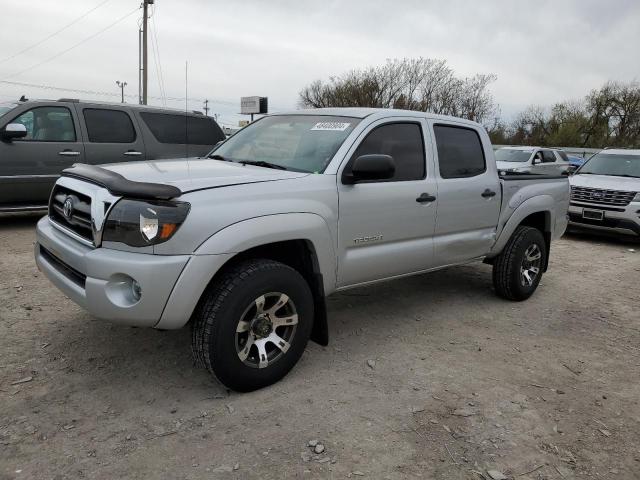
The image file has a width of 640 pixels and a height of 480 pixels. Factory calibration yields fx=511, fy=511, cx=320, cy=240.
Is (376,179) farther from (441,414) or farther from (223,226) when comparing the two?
(441,414)

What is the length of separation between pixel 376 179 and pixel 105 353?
87.4 inches

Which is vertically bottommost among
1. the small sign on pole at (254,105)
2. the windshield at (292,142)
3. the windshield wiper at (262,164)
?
the windshield wiper at (262,164)

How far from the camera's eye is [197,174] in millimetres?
3145

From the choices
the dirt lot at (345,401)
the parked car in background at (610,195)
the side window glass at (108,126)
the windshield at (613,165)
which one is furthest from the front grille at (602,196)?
the side window glass at (108,126)

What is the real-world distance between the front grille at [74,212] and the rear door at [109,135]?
4648 mm

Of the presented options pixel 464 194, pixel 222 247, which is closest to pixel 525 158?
pixel 464 194

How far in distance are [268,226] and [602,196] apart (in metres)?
8.06

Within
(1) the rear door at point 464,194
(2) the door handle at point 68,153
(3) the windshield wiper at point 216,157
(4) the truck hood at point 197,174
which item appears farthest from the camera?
(2) the door handle at point 68,153

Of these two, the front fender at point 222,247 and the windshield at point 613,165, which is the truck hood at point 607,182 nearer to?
the windshield at point 613,165

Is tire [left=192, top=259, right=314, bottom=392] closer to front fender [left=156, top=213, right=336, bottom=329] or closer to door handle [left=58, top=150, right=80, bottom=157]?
front fender [left=156, top=213, right=336, bottom=329]

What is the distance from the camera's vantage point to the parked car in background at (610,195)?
867 centimetres

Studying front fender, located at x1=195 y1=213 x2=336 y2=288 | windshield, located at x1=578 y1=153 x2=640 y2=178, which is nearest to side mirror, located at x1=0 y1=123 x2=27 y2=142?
front fender, located at x1=195 y1=213 x2=336 y2=288

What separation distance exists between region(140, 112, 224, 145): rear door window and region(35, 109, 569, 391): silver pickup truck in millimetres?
4463

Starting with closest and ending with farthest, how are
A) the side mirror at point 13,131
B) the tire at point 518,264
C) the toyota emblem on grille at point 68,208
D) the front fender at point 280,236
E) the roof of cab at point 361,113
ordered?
the front fender at point 280,236 < the toyota emblem on grille at point 68,208 < the roof of cab at point 361,113 < the tire at point 518,264 < the side mirror at point 13,131
